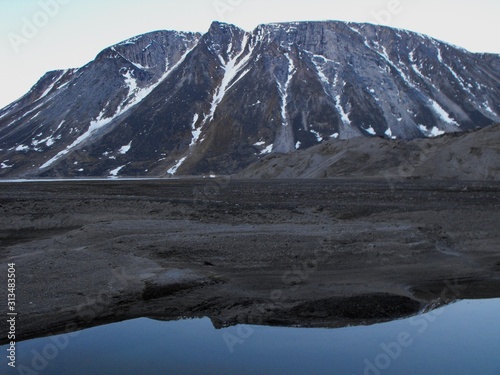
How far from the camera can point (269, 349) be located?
930 cm

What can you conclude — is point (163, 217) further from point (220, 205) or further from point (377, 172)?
point (377, 172)

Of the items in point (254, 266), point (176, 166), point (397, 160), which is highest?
point (254, 266)

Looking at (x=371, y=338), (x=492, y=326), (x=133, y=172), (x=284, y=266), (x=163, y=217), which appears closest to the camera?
(x=371, y=338)

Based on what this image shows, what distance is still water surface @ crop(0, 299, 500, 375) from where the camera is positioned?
852 centimetres

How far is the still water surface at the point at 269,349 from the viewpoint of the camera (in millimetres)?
8516

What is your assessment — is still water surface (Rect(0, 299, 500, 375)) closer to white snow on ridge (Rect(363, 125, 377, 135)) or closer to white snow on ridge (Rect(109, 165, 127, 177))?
white snow on ridge (Rect(109, 165, 127, 177))

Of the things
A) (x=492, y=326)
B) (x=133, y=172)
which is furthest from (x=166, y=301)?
(x=133, y=172)

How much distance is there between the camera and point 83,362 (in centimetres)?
889

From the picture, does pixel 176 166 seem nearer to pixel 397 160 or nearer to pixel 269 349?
pixel 397 160

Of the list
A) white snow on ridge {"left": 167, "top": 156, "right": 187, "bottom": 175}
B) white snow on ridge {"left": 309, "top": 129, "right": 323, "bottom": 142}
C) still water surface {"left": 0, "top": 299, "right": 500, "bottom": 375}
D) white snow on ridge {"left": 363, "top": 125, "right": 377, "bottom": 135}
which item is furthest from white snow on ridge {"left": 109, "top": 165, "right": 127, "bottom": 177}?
still water surface {"left": 0, "top": 299, "right": 500, "bottom": 375}

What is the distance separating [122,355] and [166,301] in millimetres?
3226

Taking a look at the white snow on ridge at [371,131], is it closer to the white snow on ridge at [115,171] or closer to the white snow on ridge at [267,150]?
A: the white snow on ridge at [267,150]

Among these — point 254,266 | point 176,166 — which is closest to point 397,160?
point 254,266

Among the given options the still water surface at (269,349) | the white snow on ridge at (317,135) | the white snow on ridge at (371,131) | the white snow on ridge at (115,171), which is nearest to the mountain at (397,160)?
the still water surface at (269,349)
